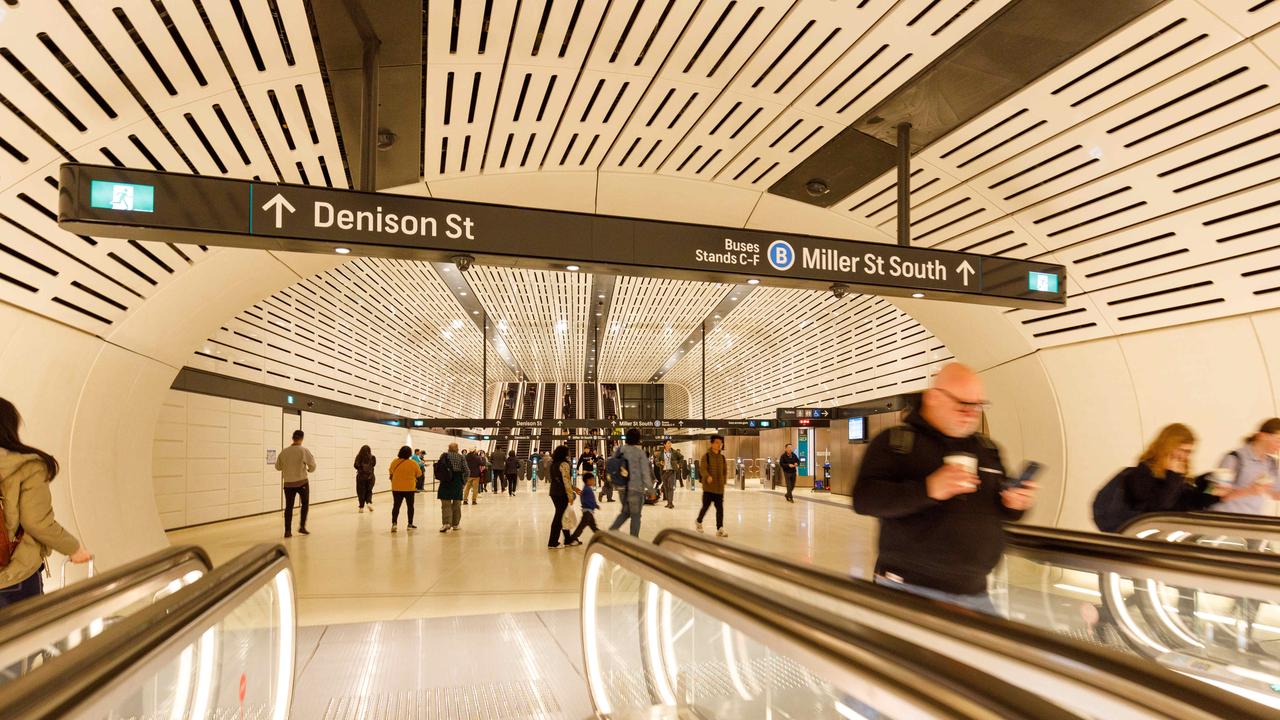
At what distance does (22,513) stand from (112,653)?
2.69 meters

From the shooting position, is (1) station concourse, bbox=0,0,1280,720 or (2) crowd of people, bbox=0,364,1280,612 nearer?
(1) station concourse, bbox=0,0,1280,720

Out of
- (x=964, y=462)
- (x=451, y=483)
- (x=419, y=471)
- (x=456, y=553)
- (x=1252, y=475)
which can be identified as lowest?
(x=456, y=553)

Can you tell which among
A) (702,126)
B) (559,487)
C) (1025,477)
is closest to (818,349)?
(559,487)

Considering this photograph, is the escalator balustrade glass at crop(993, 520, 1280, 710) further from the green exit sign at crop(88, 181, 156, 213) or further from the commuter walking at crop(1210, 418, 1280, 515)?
the green exit sign at crop(88, 181, 156, 213)

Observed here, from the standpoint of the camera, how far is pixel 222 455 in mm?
12508

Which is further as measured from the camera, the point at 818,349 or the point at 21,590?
the point at 818,349

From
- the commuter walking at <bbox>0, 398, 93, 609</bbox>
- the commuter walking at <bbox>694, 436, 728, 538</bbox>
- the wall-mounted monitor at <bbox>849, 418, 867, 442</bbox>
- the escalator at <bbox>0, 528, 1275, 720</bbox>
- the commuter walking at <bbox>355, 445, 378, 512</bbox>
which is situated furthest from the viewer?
the wall-mounted monitor at <bbox>849, 418, 867, 442</bbox>

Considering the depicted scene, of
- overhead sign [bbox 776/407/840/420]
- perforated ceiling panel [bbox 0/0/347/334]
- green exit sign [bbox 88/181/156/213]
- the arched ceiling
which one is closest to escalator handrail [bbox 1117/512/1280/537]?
the arched ceiling

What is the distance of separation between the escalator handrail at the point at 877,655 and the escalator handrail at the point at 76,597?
158cm

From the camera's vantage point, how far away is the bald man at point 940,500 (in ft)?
7.98

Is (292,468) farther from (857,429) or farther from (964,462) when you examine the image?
(857,429)

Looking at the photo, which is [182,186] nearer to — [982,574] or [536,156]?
[536,156]

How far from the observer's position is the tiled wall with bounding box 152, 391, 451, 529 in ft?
36.4

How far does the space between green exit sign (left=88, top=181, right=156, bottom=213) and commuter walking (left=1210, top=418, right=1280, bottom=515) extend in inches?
274
